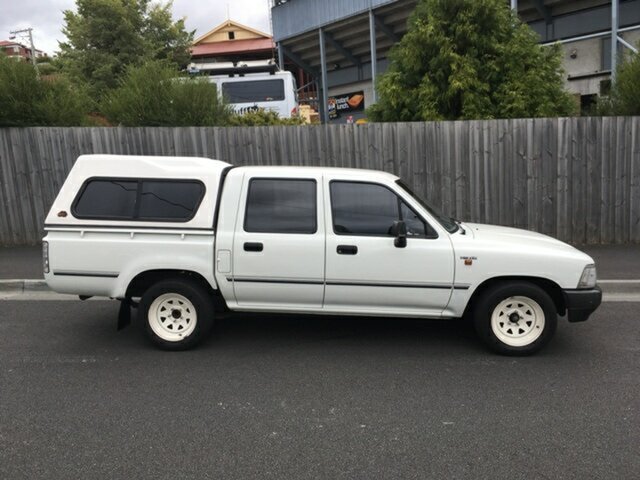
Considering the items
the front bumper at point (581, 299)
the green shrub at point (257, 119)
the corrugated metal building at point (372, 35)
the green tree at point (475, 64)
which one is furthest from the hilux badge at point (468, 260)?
the corrugated metal building at point (372, 35)

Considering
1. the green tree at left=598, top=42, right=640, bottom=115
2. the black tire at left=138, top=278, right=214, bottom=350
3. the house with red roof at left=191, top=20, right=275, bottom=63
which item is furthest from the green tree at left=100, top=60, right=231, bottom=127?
the house with red roof at left=191, top=20, right=275, bottom=63

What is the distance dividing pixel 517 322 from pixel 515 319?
0.10 ft

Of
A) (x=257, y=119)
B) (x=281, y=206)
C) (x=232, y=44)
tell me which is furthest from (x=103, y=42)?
(x=281, y=206)

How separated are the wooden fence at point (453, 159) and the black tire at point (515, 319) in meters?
4.48

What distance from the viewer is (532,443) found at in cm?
331

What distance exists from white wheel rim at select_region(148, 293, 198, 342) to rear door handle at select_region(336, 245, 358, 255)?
1.43 m

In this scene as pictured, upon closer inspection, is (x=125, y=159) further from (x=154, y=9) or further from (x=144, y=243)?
(x=154, y=9)

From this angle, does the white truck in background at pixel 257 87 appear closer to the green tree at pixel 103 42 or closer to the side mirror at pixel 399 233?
the green tree at pixel 103 42

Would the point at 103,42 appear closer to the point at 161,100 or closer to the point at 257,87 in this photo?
the point at 257,87

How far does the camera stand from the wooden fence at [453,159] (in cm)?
874

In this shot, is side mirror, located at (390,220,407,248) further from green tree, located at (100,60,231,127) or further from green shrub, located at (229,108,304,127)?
green shrub, located at (229,108,304,127)

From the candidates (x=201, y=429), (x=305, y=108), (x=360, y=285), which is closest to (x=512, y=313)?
(x=360, y=285)

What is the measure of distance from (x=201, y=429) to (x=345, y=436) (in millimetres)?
941

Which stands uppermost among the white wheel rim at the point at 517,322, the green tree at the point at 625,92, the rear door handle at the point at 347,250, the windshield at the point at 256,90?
the windshield at the point at 256,90
